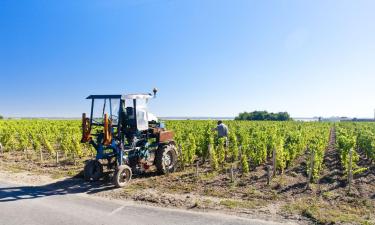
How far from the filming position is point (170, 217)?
6.93 m

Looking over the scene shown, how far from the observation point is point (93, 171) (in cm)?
1026

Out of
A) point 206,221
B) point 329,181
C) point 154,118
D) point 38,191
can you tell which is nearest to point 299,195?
point 329,181

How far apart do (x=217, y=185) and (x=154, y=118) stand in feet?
11.0

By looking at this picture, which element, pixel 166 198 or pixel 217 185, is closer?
pixel 166 198

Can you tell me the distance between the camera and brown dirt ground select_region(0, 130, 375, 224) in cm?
716

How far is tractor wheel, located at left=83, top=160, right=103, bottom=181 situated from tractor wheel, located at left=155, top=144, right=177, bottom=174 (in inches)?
73.2

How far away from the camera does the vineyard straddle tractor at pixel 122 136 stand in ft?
31.8

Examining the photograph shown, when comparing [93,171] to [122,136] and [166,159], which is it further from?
[166,159]

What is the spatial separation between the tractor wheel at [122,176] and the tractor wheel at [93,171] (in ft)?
3.20

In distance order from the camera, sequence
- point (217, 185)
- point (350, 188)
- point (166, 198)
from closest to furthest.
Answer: point (166, 198), point (350, 188), point (217, 185)

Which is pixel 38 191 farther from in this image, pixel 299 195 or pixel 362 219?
pixel 362 219

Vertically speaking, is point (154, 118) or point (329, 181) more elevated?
point (154, 118)

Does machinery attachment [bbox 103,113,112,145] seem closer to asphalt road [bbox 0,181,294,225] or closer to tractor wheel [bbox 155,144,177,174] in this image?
asphalt road [bbox 0,181,294,225]

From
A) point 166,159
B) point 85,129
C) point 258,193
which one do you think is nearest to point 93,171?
point 85,129
